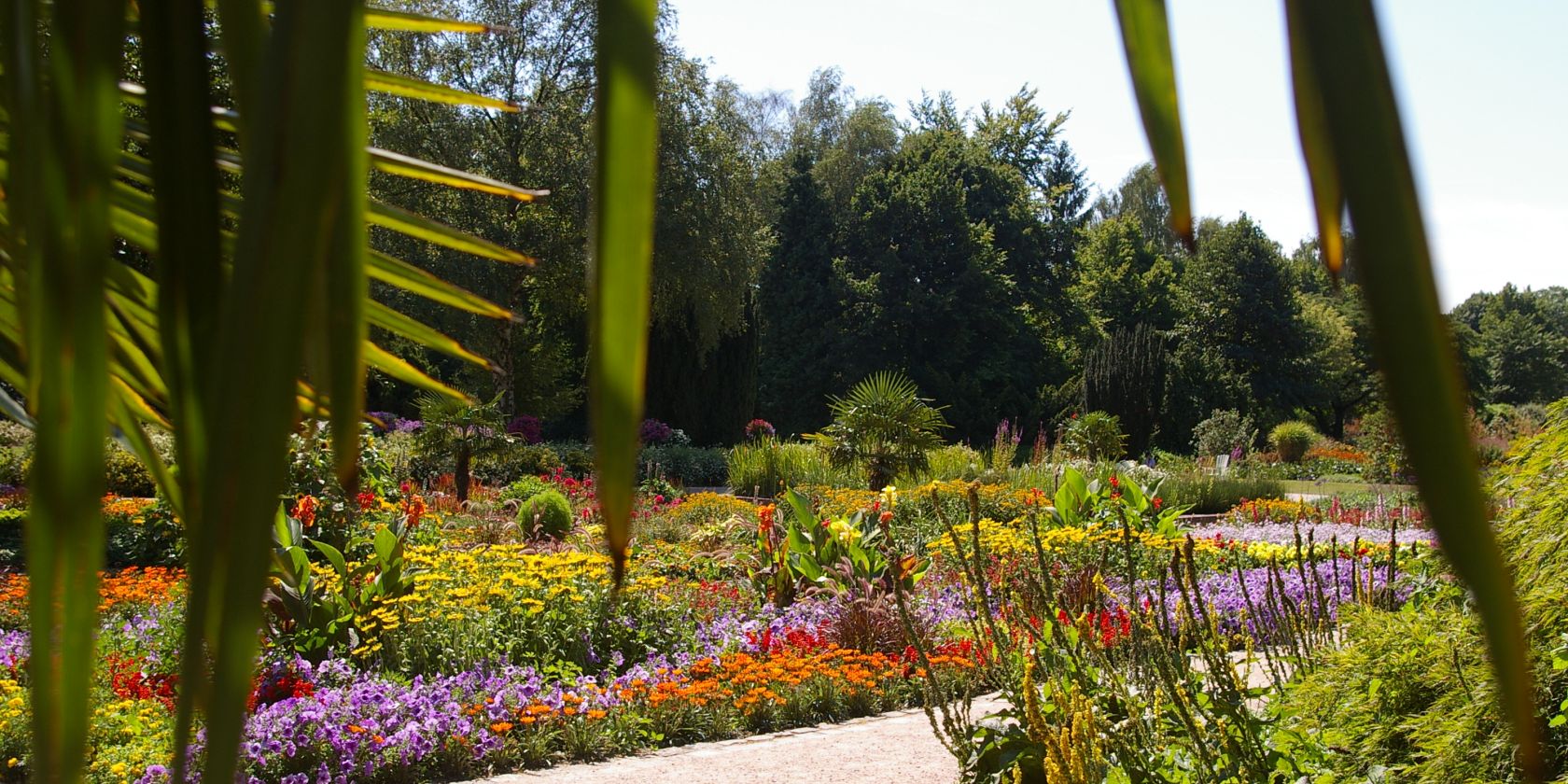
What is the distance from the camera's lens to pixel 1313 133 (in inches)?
8.8

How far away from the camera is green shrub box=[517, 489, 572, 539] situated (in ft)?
31.5

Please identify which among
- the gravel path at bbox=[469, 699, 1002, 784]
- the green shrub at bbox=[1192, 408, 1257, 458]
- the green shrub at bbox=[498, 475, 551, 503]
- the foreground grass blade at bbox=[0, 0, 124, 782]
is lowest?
the green shrub at bbox=[498, 475, 551, 503]

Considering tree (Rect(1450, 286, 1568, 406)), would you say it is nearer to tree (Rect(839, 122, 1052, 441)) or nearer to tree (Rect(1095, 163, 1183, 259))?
tree (Rect(1095, 163, 1183, 259))

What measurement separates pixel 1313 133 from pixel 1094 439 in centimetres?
1808

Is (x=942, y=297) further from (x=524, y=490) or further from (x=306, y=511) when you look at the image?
(x=306, y=511)

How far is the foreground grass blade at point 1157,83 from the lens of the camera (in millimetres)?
275

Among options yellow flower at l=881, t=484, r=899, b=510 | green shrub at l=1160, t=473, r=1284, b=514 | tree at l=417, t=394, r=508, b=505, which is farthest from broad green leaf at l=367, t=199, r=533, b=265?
green shrub at l=1160, t=473, r=1284, b=514

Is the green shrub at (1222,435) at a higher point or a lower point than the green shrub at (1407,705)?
lower

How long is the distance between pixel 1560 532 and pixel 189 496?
2274 millimetres

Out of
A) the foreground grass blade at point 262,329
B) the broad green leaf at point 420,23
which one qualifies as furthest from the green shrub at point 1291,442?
the foreground grass blade at point 262,329

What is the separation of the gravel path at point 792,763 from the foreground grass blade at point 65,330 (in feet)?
11.4

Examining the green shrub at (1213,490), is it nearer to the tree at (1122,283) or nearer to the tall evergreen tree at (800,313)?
the tall evergreen tree at (800,313)

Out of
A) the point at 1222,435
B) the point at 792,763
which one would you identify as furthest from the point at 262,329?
the point at 1222,435

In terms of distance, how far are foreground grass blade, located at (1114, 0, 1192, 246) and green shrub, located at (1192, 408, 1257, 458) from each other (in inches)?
898
